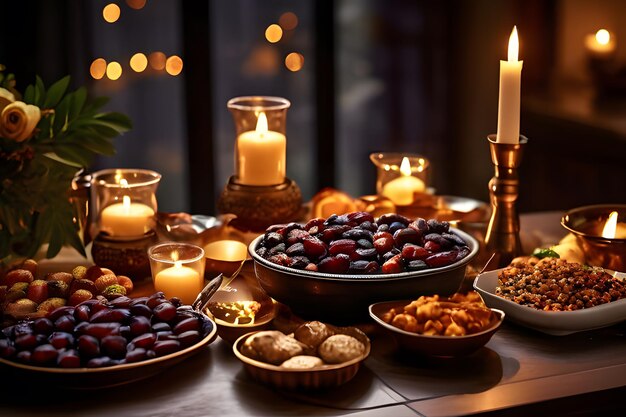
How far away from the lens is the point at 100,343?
1294 mm

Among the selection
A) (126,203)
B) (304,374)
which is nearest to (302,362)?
(304,374)

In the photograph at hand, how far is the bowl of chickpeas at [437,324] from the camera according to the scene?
133cm

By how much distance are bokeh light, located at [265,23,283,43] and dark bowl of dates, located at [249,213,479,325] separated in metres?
2.21

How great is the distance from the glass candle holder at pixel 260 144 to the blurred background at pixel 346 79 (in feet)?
4.92

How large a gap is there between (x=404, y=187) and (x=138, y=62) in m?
1.80

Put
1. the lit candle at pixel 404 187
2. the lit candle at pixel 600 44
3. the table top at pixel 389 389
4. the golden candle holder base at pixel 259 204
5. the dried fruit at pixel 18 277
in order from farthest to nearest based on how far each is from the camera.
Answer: the lit candle at pixel 600 44, the lit candle at pixel 404 187, the golden candle holder base at pixel 259 204, the dried fruit at pixel 18 277, the table top at pixel 389 389

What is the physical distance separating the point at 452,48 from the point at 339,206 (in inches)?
83.3

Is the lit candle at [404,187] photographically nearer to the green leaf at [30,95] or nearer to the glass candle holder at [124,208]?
the glass candle holder at [124,208]

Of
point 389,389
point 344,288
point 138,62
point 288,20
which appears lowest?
point 389,389

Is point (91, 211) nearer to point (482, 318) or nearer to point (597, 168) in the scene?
point (482, 318)

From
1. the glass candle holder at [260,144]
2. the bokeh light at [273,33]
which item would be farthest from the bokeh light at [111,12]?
the glass candle holder at [260,144]

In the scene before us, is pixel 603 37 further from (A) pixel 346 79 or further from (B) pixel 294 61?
(B) pixel 294 61

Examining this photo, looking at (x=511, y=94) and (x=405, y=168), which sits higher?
(x=511, y=94)

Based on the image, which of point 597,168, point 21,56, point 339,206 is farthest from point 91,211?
point 597,168
